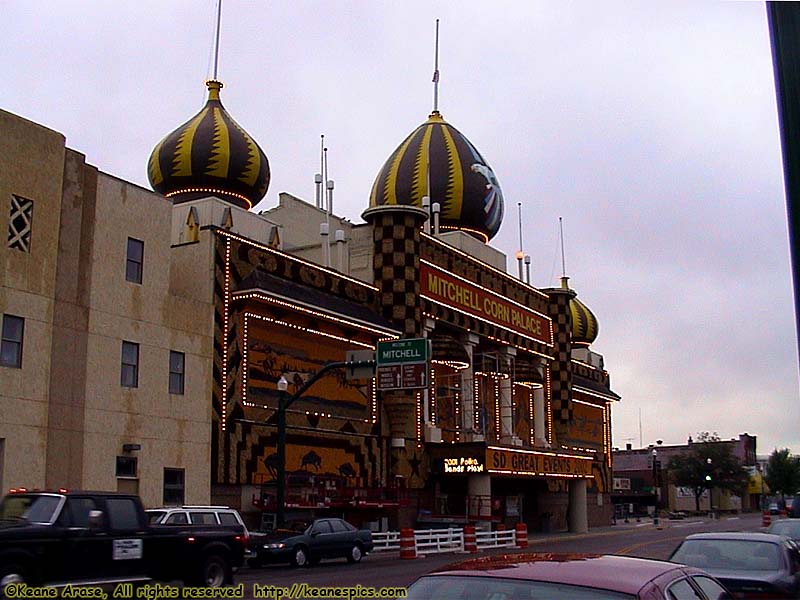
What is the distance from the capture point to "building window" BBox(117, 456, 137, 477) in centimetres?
3036

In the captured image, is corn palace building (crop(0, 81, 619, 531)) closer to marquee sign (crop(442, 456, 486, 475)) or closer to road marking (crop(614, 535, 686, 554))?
marquee sign (crop(442, 456, 486, 475))

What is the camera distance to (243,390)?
35406 millimetres

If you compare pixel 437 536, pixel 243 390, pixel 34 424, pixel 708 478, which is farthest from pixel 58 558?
pixel 708 478

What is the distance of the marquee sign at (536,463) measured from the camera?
45.2m

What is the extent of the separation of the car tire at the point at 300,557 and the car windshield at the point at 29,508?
1219cm

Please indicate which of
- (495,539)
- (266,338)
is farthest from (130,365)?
(495,539)

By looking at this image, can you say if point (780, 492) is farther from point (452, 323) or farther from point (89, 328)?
point (89, 328)

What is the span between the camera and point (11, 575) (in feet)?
48.1

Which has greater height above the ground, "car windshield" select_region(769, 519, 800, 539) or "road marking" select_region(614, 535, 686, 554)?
"car windshield" select_region(769, 519, 800, 539)

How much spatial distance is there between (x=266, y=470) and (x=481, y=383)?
19.0 meters

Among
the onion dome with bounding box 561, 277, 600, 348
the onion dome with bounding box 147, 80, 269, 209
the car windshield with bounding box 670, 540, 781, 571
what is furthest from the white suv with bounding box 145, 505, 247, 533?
the onion dome with bounding box 561, 277, 600, 348

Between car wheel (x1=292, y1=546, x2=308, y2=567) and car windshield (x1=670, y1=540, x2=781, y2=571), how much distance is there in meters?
15.1

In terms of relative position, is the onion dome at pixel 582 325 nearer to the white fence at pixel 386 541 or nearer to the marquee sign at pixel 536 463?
the marquee sign at pixel 536 463

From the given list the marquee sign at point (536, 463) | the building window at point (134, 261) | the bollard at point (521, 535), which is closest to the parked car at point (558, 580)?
the building window at point (134, 261)
